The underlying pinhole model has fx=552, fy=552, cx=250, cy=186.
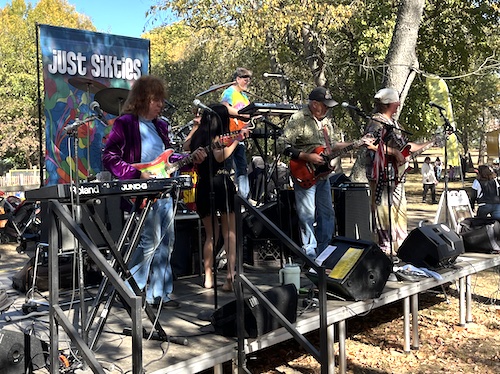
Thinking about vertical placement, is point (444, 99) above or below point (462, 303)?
above

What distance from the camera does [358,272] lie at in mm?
4516

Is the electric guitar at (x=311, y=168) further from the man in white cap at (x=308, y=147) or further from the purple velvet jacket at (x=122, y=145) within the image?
the purple velvet jacket at (x=122, y=145)

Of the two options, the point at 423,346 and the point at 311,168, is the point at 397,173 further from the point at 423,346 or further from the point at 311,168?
the point at 423,346

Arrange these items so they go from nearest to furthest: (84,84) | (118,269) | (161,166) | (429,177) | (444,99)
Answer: (118,269)
(161,166)
(84,84)
(444,99)
(429,177)

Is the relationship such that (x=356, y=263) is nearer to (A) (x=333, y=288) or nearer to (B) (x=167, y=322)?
(A) (x=333, y=288)

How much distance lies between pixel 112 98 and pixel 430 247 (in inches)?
150

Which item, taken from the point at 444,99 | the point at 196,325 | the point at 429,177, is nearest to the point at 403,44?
the point at 444,99

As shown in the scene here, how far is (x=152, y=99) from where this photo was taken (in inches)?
163

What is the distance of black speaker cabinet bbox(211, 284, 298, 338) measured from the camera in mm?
3689

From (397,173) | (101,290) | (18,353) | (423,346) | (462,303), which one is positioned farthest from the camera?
(462,303)

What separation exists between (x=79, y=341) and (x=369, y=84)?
18045 mm

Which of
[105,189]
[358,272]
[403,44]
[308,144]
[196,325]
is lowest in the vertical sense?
[196,325]

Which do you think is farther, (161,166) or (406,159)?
(406,159)

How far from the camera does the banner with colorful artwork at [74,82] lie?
756 cm
